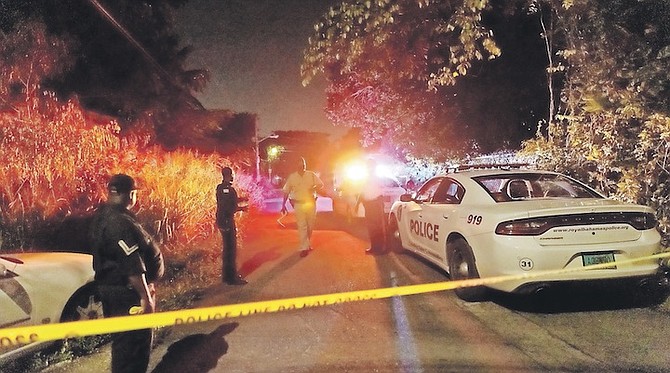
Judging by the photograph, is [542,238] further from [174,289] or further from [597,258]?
[174,289]

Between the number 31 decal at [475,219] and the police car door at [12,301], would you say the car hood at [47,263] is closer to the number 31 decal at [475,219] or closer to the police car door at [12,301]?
the police car door at [12,301]

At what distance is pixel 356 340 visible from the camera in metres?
4.72

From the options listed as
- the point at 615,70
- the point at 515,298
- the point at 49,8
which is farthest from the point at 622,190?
the point at 49,8

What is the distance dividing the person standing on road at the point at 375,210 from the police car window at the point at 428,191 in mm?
1385

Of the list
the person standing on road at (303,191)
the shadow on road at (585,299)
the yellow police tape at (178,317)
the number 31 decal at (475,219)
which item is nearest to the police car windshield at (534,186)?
the number 31 decal at (475,219)

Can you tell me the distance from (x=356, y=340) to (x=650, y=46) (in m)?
5.62

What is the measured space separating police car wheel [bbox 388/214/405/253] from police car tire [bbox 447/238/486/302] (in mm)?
2455

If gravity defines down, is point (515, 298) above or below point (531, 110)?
below

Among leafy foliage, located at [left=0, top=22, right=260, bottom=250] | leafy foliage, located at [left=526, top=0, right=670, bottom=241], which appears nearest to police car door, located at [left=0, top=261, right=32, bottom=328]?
leafy foliage, located at [left=0, top=22, right=260, bottom=250]

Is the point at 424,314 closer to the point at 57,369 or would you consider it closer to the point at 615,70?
the point at 57,369

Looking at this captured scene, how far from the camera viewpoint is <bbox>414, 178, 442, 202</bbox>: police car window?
735 cm

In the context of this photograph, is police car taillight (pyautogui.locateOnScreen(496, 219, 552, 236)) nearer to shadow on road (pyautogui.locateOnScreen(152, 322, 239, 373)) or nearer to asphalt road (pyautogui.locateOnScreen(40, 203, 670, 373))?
asphalt road (pyautogui.locateOnScreen(40, 203, 670, 373))

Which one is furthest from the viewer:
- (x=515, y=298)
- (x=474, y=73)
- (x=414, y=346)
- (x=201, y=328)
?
(x=474, y=73)

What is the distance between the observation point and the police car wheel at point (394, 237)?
876 cm
